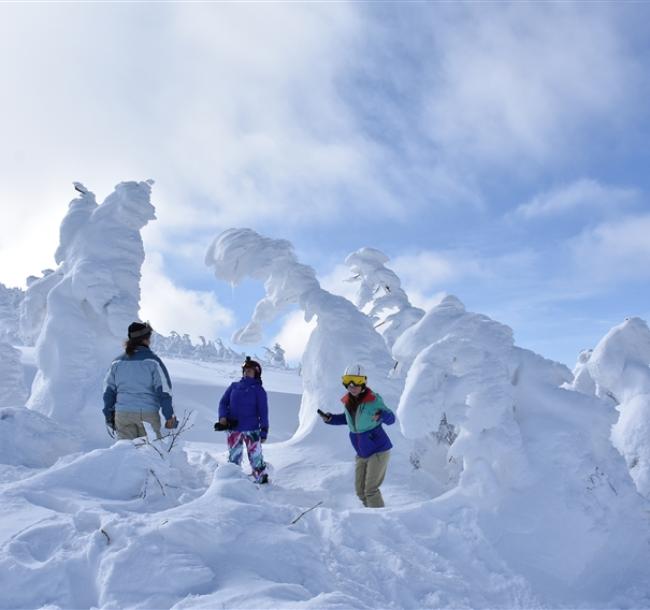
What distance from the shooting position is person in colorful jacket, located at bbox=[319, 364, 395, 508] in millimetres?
6621

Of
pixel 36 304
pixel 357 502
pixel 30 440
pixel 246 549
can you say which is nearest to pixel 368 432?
pixel 357 502

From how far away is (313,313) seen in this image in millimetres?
Answer: 11703

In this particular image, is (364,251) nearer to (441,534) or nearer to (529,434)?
(529,434)

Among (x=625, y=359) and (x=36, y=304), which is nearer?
(x=625, y=359)

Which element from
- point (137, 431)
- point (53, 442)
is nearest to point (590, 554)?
point (137, 431)

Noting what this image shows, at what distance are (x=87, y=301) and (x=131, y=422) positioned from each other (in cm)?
1011

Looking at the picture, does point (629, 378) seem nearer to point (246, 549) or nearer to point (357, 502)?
point (357, 502)

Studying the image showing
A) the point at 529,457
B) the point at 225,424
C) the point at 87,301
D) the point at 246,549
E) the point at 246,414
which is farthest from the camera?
the point at 87,301

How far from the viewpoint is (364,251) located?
18.0 metres

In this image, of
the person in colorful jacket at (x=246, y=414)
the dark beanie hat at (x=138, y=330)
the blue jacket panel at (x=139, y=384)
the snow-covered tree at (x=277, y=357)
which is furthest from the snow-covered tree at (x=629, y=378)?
the snow-covered tree at (x=277, y=357)

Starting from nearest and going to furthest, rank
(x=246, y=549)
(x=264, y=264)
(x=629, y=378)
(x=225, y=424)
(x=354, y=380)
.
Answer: (x=246, y=549)
(x=354, y=380)
(x=225, y=424)
(x=629, y=378)
(x=264, y=264)

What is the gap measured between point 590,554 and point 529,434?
4.91ft

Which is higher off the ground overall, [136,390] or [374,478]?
[136,390]

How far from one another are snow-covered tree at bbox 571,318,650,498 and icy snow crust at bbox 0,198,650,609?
1.1 inches
